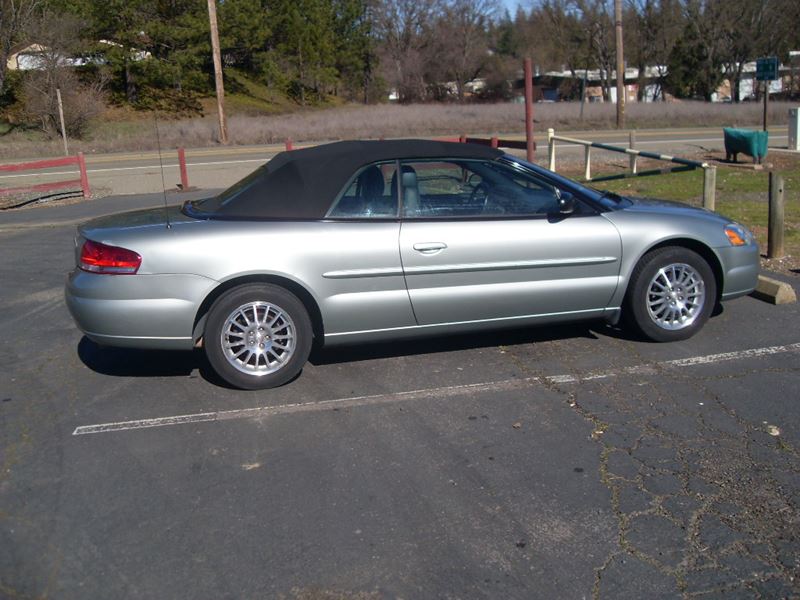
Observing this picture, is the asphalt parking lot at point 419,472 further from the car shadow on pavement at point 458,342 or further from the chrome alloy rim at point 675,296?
the chrome alloy rim at point 675,296

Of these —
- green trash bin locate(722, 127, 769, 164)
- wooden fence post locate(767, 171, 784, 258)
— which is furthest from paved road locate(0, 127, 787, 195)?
wooden fence post locate(767, 171, 784, 258)

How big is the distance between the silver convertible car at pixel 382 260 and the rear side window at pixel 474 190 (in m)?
0.01

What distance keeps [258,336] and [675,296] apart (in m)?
3.04

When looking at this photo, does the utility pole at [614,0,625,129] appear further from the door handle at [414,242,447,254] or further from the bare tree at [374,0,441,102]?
the bare tree at [374,0,441,102]

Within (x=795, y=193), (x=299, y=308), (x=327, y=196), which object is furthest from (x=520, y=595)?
(x=795, y=193)

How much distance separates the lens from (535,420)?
4930 mm

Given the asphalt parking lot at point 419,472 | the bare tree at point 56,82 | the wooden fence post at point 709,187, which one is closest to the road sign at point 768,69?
the wooden fence post at point 709,187

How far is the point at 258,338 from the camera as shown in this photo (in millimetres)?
5430

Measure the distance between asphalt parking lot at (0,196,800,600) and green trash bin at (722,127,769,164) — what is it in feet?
47.8

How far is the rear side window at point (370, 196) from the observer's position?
5609 millimetres

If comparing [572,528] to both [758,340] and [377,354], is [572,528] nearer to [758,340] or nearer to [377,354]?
[377,354]

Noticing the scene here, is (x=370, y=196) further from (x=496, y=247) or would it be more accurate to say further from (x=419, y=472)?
(x=419, y=472)

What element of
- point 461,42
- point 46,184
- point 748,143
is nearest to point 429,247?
point 46,184

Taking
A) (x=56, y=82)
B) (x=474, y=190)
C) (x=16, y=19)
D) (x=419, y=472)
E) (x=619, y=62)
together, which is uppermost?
Answer: (x=16, y=19)
